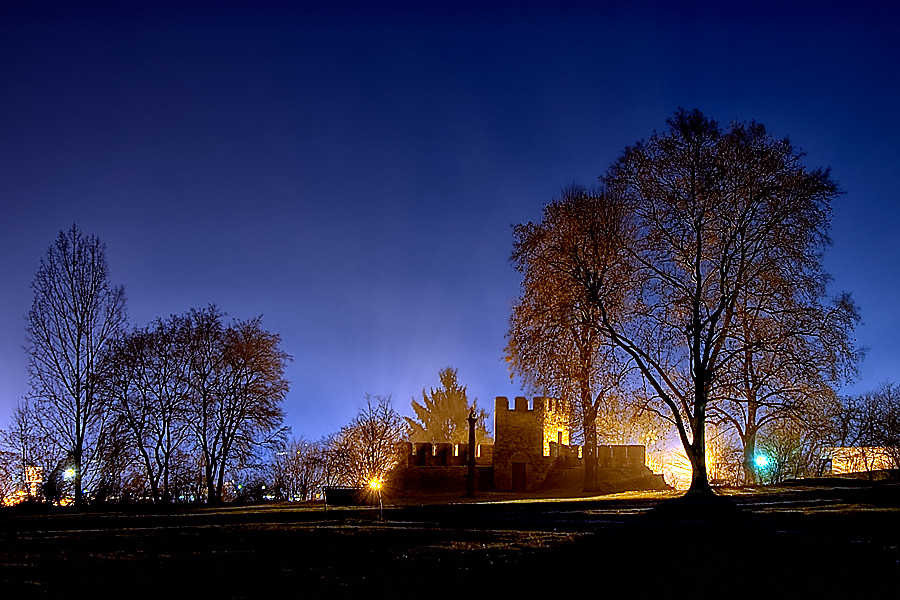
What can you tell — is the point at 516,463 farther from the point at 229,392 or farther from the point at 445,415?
the point at 445,415

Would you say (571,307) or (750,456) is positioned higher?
(571,307)

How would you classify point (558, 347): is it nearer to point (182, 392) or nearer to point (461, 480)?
point (461, 480)

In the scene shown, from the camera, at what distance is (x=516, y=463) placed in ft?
138

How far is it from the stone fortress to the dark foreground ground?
22.0 meters

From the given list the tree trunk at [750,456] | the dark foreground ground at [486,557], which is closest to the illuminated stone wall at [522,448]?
the tree trunk at [750,456]

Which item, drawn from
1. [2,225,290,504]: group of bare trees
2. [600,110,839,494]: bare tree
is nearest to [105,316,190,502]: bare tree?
[2,225,290,504]: group of bare trees

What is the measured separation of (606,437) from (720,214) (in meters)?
13.7

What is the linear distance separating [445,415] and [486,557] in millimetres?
82839

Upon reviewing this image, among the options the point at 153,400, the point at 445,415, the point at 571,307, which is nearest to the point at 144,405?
the point at 153,400

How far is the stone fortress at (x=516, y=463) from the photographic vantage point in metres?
40.9

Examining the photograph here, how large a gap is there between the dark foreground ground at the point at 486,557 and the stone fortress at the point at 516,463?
22044 mm

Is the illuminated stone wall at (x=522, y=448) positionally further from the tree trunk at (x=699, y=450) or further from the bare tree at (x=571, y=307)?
the tree trunk at (x=699, y=450)

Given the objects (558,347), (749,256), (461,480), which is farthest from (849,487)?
(461,480)

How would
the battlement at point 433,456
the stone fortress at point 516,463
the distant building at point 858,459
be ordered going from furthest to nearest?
the battlement at point 433,456 → the stone fortress at point 516,463 → the distant building at point 858,459
